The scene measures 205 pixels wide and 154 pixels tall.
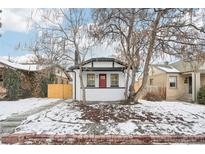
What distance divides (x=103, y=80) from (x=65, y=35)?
4248mm

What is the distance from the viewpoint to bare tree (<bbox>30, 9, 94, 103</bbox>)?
787 cm

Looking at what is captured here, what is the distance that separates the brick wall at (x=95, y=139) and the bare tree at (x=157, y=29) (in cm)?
262

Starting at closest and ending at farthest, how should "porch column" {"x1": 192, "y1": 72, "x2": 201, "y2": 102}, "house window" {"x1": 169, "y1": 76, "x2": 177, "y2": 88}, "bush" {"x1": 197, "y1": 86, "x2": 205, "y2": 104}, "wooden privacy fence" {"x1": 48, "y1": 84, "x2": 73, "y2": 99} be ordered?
"bush" {"x1": 197, "y1": 86, "x2": 205, "y2": 104} < "porch column" {"x1": 192, "y1": 72, "x2": 201, "y2": 102} < "house window" {"x1": 169, "y1": 76, "x2": 177, "y2": 88} < "wooden privacy fence" {"x1": 48, "y1": 84, "x2": 73, "y2": 99}

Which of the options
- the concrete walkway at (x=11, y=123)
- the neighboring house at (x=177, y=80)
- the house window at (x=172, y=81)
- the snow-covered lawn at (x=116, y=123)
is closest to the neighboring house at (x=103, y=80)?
the neighboring house at (x=177, y=80)

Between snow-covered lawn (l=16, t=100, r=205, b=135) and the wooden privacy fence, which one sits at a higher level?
the wooden privacy fence

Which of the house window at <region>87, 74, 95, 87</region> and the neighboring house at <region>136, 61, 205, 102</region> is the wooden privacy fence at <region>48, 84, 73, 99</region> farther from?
the neighboring house at <region>136, 61, 205, 102</region>

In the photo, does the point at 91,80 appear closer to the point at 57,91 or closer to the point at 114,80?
the point at 114,80

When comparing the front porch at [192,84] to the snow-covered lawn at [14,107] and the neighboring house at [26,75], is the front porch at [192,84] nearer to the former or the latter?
the neighboring house at [26,75]

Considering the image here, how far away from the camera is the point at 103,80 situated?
12.0 meters

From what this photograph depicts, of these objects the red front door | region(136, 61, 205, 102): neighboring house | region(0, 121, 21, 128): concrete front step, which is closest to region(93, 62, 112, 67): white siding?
the red front door

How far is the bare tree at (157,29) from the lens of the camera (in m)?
6.09

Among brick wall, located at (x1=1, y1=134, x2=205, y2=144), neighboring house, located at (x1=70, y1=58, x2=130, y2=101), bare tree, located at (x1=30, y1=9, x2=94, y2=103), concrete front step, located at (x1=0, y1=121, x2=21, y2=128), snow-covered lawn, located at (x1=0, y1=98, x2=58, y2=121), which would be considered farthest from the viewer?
neighboring house, located at (x1=70, y1=58, x2=130, y2=101)

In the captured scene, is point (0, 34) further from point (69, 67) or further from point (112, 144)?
point (69, 67)

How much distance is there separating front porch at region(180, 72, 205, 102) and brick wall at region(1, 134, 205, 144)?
24.2ft
